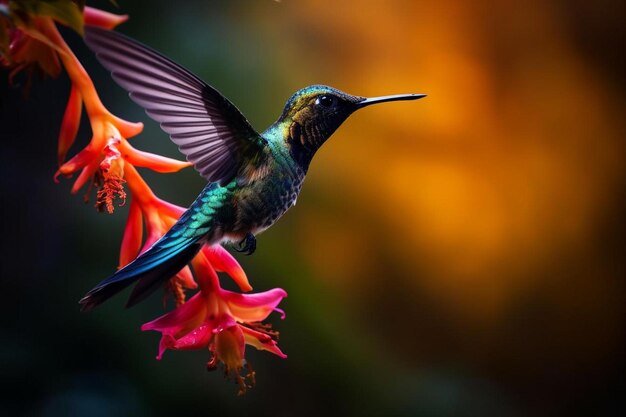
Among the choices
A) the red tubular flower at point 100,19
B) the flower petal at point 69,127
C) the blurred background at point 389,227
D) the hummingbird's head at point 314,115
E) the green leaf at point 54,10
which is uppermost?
the green leaf at point 54,10

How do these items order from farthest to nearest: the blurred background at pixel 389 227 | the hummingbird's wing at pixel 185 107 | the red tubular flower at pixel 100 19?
1. the blurred background at pixel 389 227
2. the red tubular flower at pixel 100 19
3. the hummingbird's wing at pixel 185 107

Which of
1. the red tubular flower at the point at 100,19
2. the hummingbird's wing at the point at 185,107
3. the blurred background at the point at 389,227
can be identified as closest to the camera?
the hummingbird's wing at the point at 185,107

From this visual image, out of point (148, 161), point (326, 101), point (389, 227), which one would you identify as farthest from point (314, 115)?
point (389, 227)

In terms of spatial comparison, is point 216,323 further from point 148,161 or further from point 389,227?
point 389,227

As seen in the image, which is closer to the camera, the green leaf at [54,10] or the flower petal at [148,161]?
the green leaf at [54,10]

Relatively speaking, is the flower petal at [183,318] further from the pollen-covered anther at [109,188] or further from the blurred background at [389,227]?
the blurred background at [389,227]

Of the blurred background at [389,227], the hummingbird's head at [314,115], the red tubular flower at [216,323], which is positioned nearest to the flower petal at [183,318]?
the red tubular flower at [216,323]

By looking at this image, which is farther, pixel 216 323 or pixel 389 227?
pixel 389 227
